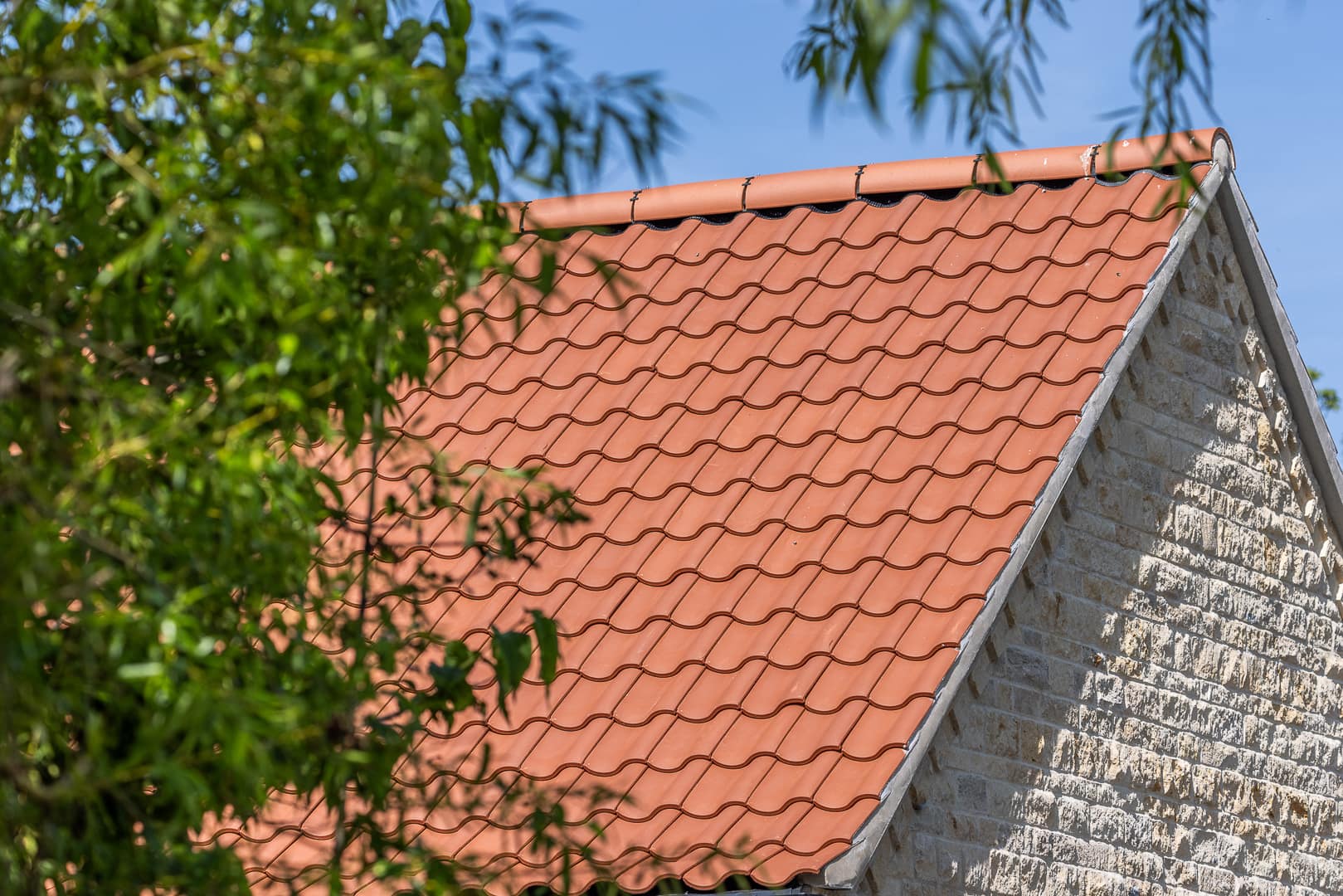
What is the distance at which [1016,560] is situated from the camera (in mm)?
6191

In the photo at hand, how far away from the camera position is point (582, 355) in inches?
322

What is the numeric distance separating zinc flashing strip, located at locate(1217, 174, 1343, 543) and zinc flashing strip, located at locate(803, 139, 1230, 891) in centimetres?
27

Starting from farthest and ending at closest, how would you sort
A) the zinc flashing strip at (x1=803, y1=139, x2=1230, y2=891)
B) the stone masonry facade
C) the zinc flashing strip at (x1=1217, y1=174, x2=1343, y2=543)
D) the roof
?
1. the zinc flashing strip at (x1=1217, y1=174, x2=1343, y2=543)
2. the stone masonry facade
3. the roof
4. the zinc flashing strip at (x1=803, y1=139, x2=1230, y2=891)

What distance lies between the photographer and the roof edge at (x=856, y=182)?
7.88 meters

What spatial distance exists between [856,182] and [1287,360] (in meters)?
2.19

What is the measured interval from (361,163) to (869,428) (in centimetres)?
411

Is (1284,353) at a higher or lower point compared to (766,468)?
higher

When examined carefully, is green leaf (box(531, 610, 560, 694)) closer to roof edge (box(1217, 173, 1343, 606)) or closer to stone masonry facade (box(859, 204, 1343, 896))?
stone masonry facade (box(859, 204, 1343, 896))

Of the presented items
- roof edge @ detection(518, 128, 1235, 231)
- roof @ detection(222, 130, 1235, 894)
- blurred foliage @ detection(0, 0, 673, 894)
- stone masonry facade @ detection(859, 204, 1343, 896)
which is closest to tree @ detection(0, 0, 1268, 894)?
blurred foliage @ detection(0, 0, 673, 894)

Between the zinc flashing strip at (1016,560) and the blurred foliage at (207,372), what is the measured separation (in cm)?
198

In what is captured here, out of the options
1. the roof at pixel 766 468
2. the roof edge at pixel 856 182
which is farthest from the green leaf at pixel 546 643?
the roof edge at pixel 856 182

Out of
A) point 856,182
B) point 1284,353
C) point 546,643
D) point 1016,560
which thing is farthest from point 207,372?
point 1284,353

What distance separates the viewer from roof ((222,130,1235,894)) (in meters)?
5.83

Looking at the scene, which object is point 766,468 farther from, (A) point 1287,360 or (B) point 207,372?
(B) point 207,372
